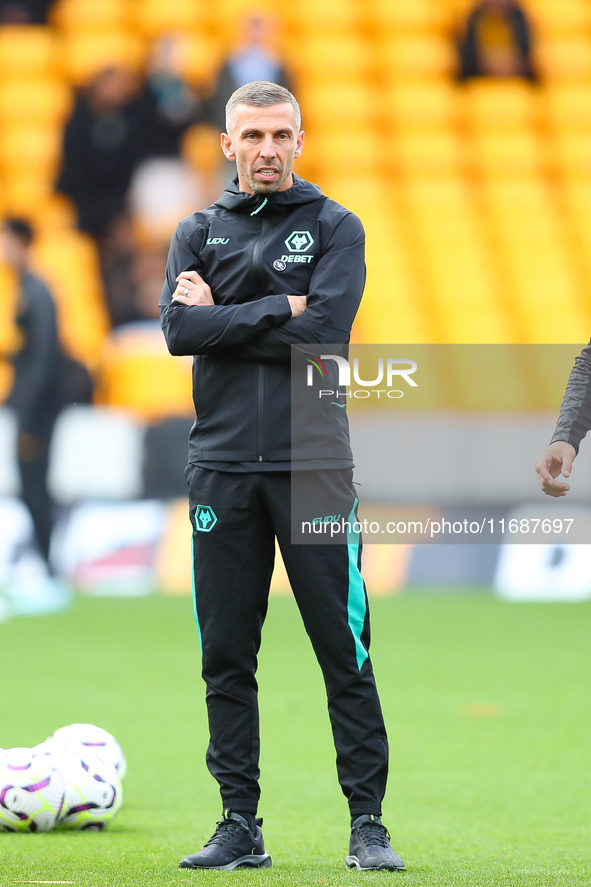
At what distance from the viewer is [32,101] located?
1239 centimetres

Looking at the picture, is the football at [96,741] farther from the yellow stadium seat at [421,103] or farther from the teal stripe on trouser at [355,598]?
the yellow stadium seat at [421,103]

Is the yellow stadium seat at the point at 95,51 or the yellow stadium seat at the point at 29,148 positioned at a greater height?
the yellow stadium seat at the point at 95,51

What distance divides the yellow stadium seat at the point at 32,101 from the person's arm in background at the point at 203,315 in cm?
967

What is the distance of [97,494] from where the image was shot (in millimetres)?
8617

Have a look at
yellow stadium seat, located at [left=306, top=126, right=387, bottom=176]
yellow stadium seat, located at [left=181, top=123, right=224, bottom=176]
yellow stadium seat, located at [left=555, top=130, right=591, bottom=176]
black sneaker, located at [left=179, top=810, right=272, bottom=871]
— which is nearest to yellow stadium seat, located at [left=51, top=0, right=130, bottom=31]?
yellow stadium seat, located at [left=181, top=123, right=224, bottom=176]

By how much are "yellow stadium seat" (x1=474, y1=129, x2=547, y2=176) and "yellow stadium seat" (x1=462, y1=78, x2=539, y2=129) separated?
0.33 ft

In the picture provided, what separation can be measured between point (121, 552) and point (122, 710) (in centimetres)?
368

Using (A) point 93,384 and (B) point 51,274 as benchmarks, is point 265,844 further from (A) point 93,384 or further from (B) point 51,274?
(B) point 51,274

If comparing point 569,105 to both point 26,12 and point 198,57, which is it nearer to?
point 198,57

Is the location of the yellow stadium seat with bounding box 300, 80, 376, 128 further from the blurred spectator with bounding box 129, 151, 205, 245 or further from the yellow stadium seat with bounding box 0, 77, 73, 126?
the yellow stadium seat with bounding box 0, 77, 73, 126

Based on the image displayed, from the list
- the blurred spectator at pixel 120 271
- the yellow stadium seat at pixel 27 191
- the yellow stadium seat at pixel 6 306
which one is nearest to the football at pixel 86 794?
the yellow stadium seat at pixel 6 306

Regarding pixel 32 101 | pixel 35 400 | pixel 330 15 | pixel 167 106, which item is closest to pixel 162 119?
pixel 167 106

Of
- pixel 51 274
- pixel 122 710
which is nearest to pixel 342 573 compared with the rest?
pixel 122 710

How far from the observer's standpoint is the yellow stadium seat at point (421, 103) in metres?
12.4
